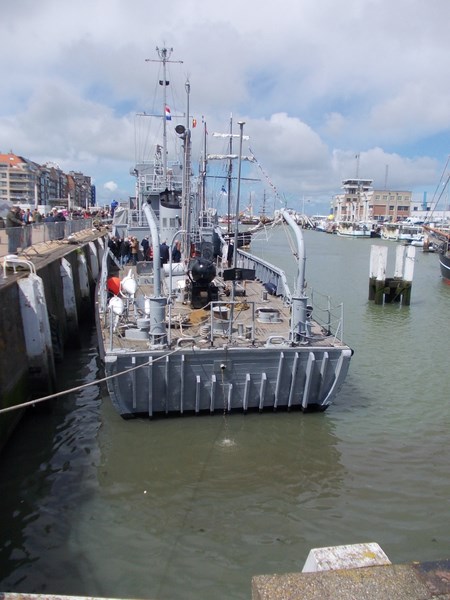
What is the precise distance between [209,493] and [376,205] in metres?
162

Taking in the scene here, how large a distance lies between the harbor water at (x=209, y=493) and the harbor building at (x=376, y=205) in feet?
493

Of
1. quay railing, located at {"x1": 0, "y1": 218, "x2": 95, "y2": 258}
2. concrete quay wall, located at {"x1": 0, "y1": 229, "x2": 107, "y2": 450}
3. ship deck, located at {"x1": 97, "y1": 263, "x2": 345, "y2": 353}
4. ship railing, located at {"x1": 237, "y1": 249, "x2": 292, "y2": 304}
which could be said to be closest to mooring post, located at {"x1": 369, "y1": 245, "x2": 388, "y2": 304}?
ship railing, located at {"x1": 237, "y1": 249, "x2": 292, "y2": 304}

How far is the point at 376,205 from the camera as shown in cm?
15900

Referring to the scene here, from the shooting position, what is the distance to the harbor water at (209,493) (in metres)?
6.84

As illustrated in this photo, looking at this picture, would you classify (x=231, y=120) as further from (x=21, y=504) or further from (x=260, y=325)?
(x=21, y=504)

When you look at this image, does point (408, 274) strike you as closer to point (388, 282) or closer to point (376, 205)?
point (388, 282)

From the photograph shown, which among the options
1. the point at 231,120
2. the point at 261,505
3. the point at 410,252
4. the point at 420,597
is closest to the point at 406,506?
the point at 261,505

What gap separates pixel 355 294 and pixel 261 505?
2669 centimetres

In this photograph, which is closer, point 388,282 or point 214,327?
point 214,327

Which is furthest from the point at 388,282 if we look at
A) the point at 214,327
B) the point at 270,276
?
the point at 214,327

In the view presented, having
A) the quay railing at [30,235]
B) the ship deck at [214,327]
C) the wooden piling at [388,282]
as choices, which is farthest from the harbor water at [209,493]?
the wooden piling at [388,282]

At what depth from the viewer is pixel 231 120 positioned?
21891 millimetres

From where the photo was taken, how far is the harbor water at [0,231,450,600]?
684cm

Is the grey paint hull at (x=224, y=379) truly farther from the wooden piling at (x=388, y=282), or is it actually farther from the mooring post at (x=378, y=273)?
the wooden piling at (x=388, y=282)
